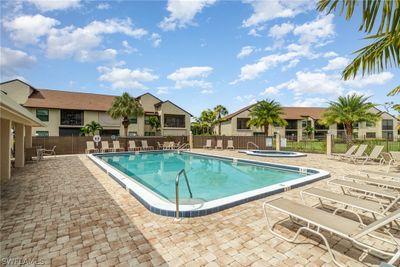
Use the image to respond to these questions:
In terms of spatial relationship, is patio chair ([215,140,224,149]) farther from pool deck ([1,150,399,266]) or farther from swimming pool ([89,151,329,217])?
pool deck ([1,150,399,266])

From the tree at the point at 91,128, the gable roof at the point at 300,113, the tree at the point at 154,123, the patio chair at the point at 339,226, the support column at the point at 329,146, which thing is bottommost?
the patio chair at the point at 339,226

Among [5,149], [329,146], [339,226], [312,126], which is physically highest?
[312,126]

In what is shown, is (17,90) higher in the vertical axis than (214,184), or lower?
higher

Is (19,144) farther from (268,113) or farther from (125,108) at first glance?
(268,113)

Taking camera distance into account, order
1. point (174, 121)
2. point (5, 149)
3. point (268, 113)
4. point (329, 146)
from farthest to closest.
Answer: point (174, 121), point (268, 113), point (329, 146), point (5, 149)

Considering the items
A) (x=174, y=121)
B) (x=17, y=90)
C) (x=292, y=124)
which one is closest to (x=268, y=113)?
(x=174, y=121)

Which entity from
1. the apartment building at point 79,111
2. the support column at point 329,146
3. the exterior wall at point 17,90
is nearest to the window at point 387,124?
the support column at point 329,146

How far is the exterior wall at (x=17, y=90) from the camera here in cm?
2528

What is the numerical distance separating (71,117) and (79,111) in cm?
127

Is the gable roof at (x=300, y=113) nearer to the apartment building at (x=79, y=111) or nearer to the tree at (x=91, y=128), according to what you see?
the apartment building at (x=79, y=111)

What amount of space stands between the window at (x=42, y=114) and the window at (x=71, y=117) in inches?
65.6

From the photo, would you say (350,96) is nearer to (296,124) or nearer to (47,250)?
(296,124)

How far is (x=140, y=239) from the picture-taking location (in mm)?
3350

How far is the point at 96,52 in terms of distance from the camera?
16594 mm
